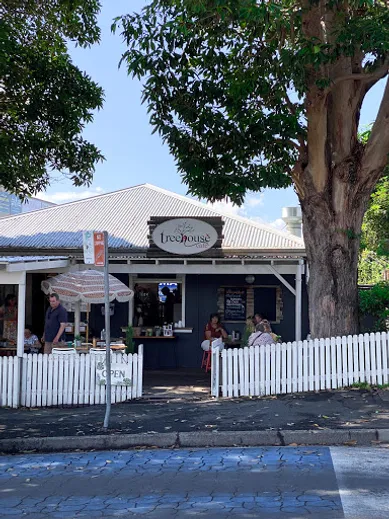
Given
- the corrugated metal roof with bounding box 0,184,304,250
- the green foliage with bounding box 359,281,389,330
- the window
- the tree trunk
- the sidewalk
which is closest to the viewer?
the sidewalk

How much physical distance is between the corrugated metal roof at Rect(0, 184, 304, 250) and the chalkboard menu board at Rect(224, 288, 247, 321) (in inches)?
62.5

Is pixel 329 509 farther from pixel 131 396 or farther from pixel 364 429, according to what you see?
pixel 131 396

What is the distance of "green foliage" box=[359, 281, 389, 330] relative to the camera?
13.5 meters

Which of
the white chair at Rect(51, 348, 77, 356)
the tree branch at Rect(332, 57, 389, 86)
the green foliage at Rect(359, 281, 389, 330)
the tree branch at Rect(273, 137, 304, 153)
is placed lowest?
the white chair at Rect(51, 348, 77, 356)

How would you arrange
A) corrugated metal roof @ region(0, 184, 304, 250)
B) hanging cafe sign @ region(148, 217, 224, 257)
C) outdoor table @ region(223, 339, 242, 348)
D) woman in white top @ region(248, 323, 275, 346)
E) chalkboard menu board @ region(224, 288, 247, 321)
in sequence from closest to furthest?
woman in white top @ region(248, 323, 275, 346), hanging cafe sign @ region(148, 217, 224, 257), corrugated metal roof @ region(0, 184, 304, 250), outdoor table @ region(223, 339, 242, 348), chalkboard menu board @ region(224, 288, 247, 321)

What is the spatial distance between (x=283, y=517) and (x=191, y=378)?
871cm

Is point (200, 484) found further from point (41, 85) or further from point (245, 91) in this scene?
point (41, 85)

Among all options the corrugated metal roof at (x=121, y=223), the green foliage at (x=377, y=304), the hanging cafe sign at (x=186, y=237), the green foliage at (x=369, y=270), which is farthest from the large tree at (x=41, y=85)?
the green foliage at (x=369, y=270)

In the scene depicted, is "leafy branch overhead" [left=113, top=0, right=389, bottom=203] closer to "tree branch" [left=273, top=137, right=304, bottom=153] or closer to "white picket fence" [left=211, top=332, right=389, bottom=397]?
"tree branch" [left=273, top=137, right=304, bottom=153]

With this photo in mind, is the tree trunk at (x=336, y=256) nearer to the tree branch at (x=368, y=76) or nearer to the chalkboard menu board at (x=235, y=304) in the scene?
the tree branch at (x=368, y=76)

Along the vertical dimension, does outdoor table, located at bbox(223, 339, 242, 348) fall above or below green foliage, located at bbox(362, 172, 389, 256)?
below

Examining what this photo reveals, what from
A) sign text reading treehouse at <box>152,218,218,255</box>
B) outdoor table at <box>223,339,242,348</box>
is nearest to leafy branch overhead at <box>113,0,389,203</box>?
sign text reading treehouse at <box>152,218,218,255</box>

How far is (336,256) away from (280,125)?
8.67 feet

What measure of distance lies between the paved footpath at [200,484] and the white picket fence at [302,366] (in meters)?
3.05
